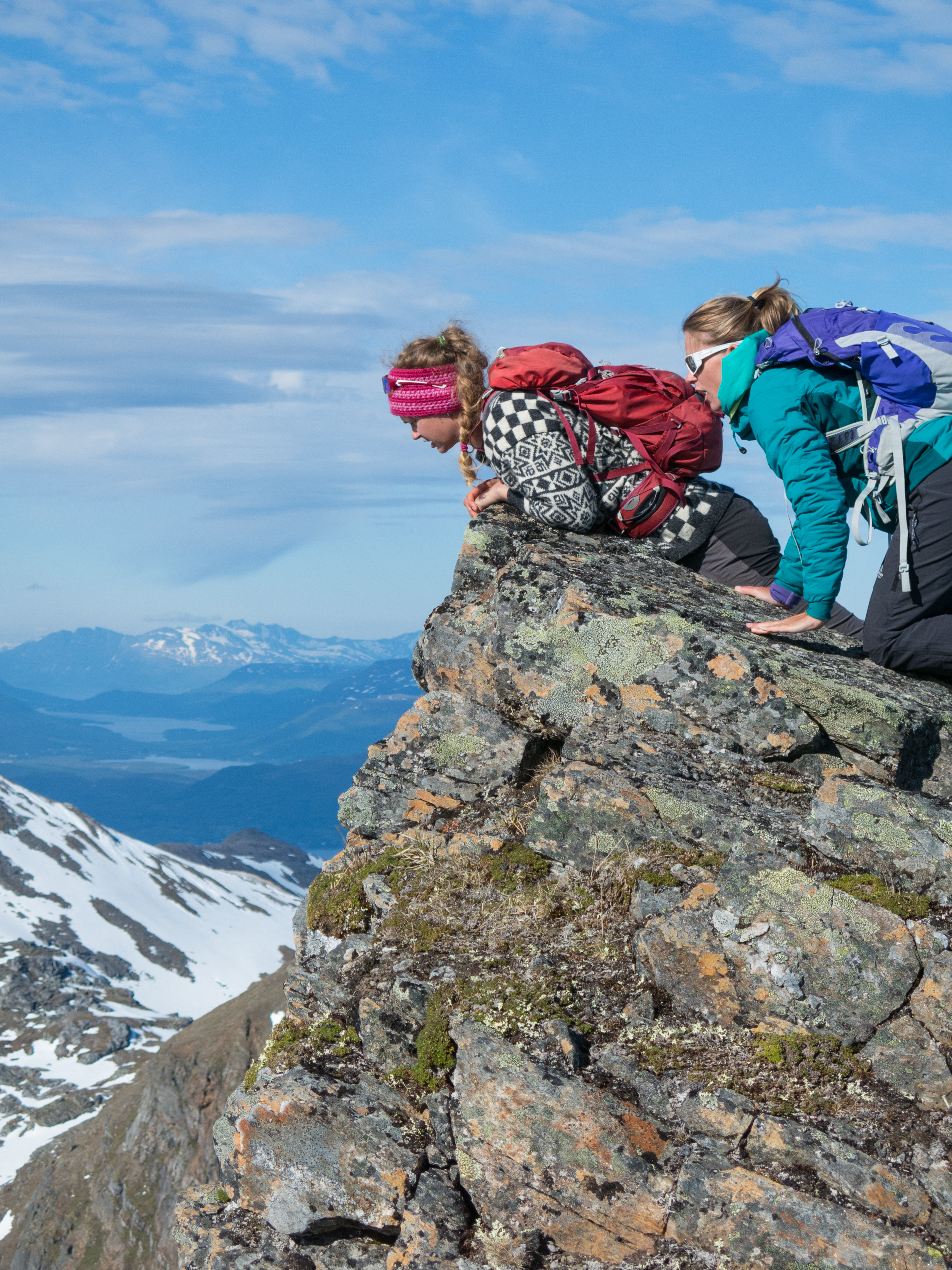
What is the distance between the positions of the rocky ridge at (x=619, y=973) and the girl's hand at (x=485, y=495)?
1.05 m

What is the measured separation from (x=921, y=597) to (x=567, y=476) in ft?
14.0

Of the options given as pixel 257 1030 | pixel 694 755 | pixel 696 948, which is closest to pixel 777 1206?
pixel 696 948

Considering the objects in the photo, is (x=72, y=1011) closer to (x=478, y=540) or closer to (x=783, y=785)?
(x=478, y=540)

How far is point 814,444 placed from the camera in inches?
362

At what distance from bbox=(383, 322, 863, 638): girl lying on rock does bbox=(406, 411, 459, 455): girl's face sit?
12mm

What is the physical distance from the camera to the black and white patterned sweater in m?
10.7

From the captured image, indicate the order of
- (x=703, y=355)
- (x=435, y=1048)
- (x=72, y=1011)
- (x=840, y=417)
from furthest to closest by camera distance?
(x=72, y=1011) → (x=703, y=355) → (x=840, y=417) → (x=435, y=1048)

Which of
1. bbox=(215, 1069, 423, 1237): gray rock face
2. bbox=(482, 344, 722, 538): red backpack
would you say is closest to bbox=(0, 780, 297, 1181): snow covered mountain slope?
bbox=(215, 1069, 423, 1237): gray rock face

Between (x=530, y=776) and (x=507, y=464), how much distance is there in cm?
379

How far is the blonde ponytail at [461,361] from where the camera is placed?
11.0 meters

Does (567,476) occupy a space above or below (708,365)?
below

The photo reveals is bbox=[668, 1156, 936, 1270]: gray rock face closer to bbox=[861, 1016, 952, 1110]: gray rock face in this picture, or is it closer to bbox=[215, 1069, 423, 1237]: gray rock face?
bbox=[861, 1016, 952, 1110]: gray rock face

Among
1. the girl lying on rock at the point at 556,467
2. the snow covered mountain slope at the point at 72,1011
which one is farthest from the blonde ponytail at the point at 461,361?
the snow covered mountain slope at the point at 72,1011

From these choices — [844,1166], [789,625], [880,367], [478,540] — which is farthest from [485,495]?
[844,1166]
